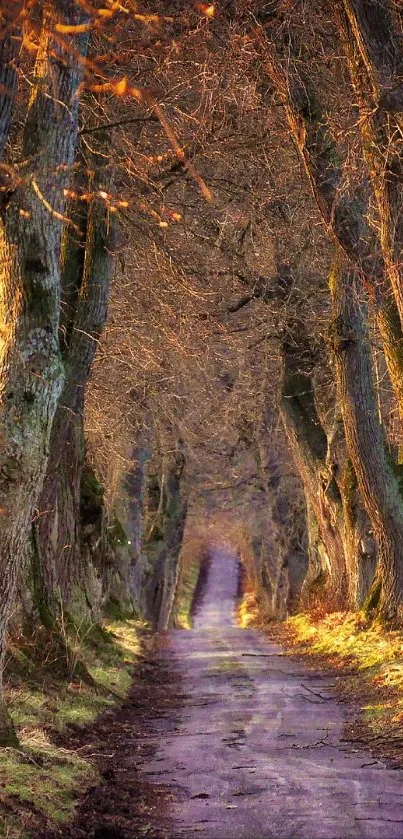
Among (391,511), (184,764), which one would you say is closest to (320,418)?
(391,511)

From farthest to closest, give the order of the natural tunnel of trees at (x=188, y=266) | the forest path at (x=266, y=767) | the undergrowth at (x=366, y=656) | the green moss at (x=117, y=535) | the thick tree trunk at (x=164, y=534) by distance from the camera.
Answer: the thick tree trunk at (x=164, y=534), the green moss at (x=117, y=535), the undergrowth at (x=366, y=656), the natural tunnel of trees at (x=188, y=266), the forest path at (x=266, y=767)

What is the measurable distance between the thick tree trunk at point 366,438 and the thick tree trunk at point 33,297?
780 centimetres

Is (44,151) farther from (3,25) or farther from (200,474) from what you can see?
(200,474)

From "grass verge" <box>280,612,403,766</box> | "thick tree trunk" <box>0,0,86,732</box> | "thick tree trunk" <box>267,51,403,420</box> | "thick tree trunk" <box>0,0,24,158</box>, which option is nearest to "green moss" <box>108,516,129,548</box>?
"grass verge" <box>280,612,403,766</box>

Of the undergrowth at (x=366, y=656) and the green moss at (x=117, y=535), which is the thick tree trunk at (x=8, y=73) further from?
the green moss at (x=117, y=535)

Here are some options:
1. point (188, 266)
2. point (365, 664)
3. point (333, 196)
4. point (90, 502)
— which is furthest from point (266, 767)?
point (90, 502)

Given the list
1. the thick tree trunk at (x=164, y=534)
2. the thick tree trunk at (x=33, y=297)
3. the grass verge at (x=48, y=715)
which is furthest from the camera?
the thick tree trunk at (x=164, y=534)

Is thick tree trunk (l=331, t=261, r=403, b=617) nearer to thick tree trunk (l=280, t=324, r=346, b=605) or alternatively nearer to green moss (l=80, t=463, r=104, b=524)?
green moss (l=80, t=463, r=104, b=524)

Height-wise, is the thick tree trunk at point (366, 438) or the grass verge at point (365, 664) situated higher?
the thick tree trunk at point (366, 438)

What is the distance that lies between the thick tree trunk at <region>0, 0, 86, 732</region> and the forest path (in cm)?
198

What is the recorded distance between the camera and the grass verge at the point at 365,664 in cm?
965

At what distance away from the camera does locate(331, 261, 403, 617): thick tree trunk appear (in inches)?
623

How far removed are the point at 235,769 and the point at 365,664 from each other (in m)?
6.90

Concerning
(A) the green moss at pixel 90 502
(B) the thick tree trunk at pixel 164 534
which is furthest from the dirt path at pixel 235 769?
(B) the thick tree trunk at pixel 164 534
